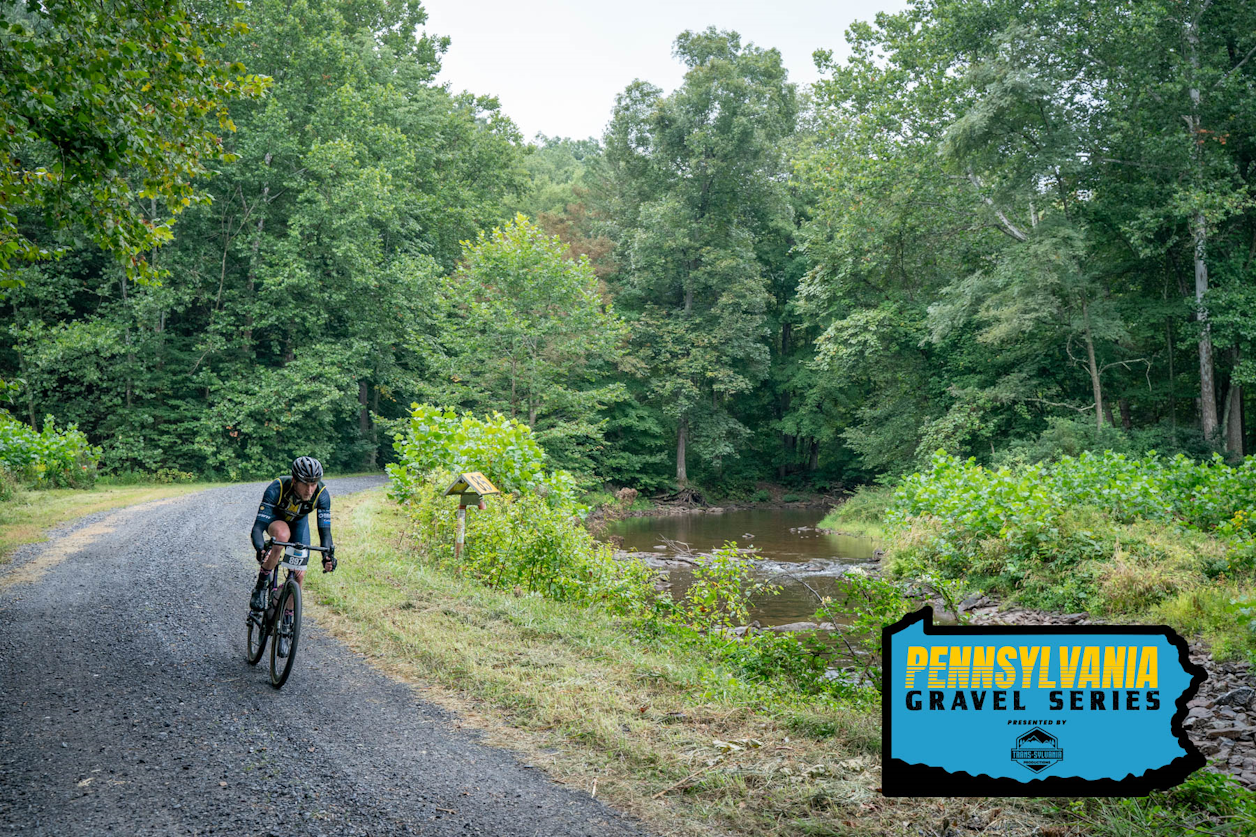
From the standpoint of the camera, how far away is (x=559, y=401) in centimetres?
2336

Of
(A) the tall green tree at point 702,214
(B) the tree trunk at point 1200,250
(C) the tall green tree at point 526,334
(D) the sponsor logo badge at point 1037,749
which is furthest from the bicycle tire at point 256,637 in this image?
(A) the tall green tree at point 702,214

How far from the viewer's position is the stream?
11.7 metres

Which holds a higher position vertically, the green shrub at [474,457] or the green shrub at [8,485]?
the green shrub at [474,457]

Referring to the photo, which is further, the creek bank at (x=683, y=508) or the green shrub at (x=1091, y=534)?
the creek bank at (x=683, y=508)

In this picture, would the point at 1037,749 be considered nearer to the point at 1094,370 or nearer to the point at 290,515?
the point at 290,515

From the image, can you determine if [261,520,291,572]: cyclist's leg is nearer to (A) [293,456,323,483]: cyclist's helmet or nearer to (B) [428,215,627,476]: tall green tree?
(A) [293,456,323,483]: cyclist's helmet

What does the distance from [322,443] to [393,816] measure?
25738mm

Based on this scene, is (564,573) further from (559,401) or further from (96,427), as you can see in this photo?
(96,427)

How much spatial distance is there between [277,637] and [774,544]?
1666cm

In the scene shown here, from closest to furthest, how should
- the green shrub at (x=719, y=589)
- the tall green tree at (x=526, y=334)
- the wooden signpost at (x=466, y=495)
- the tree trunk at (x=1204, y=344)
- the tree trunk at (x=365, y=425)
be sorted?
1. the green shrub at (x=719, y=589)
2. the wooden signpost at (x=466, y=495)
3. the tree trunk at (x=1204, y=344)
4. the tall green tree at (x=526, y=334)
5. the tree trunk at (x=365, y=425)

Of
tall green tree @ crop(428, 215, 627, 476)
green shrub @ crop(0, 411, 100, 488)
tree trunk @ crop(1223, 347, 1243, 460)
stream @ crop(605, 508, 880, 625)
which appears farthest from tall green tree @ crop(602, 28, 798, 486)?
green shrub @ crop(0, 411, 100, 488)

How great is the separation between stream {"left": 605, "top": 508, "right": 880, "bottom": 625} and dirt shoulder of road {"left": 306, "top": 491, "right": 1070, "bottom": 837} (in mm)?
3084

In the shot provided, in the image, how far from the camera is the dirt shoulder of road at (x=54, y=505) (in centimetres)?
1168

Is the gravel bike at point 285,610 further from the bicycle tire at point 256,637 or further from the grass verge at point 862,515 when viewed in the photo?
the grass verge at point 862,515
